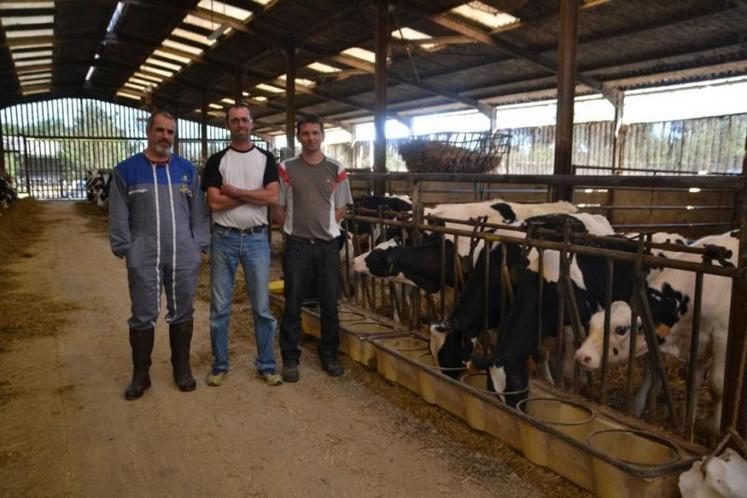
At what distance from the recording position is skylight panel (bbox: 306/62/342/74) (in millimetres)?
15411

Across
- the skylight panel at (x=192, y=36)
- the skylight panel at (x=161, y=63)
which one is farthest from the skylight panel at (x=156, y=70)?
the skylight panel at (x=192, y=36)

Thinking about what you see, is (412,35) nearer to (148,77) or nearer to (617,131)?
(617,131)

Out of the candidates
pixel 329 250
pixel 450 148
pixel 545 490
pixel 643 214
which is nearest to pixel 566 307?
pixel 545 490

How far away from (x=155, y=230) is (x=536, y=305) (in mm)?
2266

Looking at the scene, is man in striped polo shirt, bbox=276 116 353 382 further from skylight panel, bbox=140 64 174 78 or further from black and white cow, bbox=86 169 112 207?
skylight panel, bbox=140 64 174 78

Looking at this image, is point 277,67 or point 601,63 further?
point 277,67

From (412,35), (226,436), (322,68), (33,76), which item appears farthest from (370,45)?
(33,76)

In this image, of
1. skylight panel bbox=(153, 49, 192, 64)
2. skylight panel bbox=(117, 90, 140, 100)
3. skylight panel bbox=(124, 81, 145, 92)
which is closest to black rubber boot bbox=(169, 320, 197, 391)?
A: skylight panel bbox=(153, 49, 192, 64)

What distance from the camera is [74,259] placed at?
9711 mm

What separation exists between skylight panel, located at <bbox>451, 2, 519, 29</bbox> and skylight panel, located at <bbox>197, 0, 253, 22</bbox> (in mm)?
4479

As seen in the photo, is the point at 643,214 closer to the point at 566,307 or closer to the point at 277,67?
the point at 566,307

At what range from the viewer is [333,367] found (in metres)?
4.20

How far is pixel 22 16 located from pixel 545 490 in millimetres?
14356

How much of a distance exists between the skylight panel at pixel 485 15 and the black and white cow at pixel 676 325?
7053mm
